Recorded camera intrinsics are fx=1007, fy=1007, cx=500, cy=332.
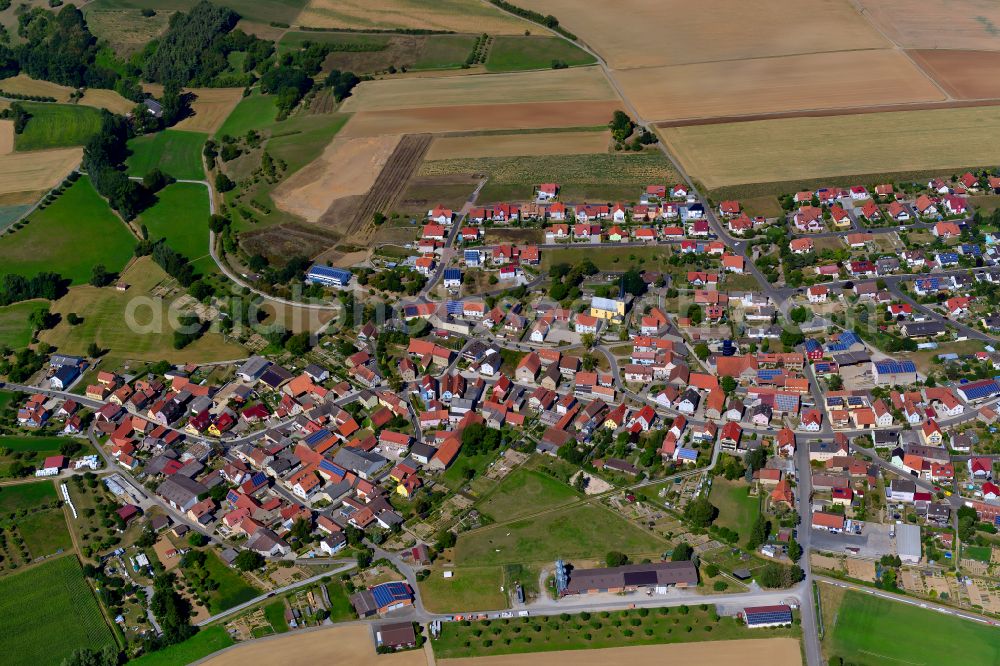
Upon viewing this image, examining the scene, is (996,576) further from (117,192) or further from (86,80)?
(86,80)

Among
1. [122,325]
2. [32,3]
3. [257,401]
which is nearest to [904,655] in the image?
[257,401]

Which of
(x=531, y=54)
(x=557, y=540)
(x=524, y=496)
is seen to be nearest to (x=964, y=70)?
(x=531, y=54)

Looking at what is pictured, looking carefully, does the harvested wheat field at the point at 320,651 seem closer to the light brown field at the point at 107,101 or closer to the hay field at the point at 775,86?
the hay field at the point at 775,86

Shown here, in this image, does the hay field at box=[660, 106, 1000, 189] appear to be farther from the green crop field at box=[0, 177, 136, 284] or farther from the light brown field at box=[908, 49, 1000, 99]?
the green crop field at box=[0, 177, 136, 284]

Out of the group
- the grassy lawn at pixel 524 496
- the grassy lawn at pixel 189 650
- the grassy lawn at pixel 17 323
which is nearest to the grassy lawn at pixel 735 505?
the grassy lawn at pixel 524 496

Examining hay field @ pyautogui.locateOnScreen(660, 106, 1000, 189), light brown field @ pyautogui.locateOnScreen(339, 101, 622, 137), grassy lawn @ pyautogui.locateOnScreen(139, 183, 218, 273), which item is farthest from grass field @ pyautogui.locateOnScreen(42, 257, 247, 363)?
hay field @ pyautogui.locateOnScreen(660, 106, 1000, 189)
